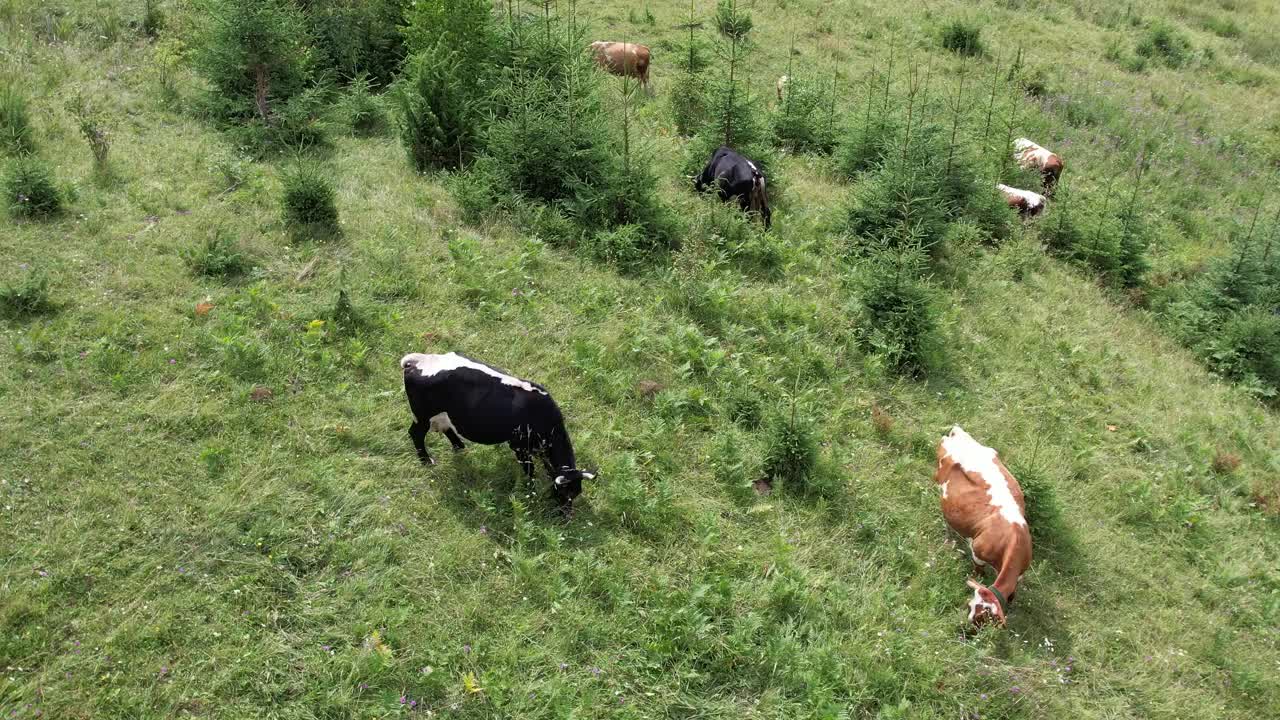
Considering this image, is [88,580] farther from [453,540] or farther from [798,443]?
[798,443]

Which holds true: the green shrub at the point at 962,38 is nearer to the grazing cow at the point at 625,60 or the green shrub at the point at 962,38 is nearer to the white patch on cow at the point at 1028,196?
the white patch on cow at the point at 1028,196

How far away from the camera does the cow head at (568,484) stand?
6660 millimetres

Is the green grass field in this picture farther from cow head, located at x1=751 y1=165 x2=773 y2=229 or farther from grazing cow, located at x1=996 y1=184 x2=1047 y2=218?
grazing cow, located at x1=996 y1=184 x2=1047 y2=218

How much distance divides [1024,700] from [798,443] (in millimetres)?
2706

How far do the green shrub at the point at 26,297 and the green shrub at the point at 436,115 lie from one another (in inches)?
212

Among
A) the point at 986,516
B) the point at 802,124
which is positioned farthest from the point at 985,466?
the point at 802,124

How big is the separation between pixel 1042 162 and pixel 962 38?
7048 mm

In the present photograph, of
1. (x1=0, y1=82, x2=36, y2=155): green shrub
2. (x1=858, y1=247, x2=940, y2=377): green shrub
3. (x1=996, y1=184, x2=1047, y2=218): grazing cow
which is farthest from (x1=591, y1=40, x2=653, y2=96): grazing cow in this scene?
(x1=0, y1=82, x2=36, y2=155): green shrub

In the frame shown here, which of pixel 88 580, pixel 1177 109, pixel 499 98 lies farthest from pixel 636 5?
pixel 88 580

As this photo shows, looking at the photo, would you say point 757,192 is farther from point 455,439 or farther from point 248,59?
point 248,59

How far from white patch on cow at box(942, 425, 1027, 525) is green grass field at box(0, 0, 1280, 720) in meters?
0.39

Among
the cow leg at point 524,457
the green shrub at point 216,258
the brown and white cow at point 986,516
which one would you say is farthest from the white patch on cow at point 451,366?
the brown and white cow at point 986,516

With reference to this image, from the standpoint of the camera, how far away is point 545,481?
22.9ft

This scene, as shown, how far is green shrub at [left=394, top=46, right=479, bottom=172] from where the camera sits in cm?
1199
